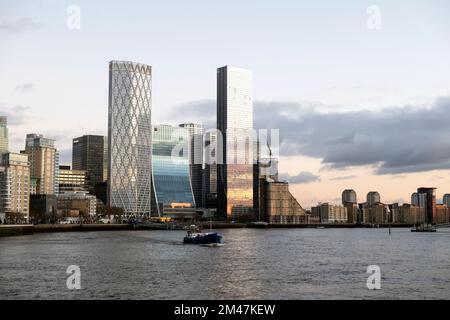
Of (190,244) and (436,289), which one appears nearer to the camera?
(436,289)

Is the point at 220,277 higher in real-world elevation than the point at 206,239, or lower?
lower

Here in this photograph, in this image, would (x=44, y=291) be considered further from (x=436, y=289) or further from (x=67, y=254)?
(x=67, y=254)

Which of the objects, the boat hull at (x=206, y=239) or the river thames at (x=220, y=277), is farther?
the boat hull at (x=206, y=239)

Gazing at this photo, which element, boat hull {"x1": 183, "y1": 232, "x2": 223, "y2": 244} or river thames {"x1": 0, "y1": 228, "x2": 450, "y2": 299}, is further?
boat hull {"x1": 183, "y1": 232, "x2": 223, "y2": 244}

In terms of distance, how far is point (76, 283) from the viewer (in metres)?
66.1

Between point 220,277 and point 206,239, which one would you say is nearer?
point 220,277
